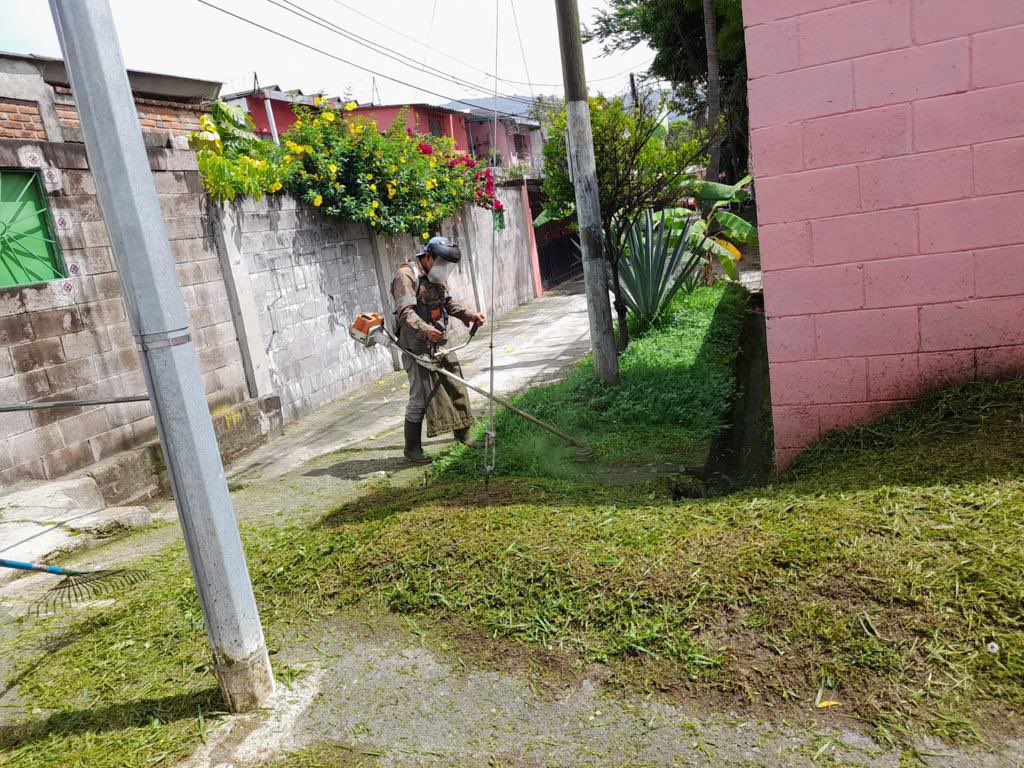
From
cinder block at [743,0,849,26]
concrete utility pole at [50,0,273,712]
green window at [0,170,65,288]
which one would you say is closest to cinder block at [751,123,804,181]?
cinder block at [743,0,849,26]

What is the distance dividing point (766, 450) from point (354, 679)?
3958 mm

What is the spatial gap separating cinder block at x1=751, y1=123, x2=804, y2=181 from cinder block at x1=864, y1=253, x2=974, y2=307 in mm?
648

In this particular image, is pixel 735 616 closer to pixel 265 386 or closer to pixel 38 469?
pixel 38 469

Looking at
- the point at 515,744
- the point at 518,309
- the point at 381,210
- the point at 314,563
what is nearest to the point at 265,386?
the point at 381,210

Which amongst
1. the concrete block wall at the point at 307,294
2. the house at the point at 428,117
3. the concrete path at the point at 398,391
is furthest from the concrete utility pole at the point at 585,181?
the house at the point at 428,117

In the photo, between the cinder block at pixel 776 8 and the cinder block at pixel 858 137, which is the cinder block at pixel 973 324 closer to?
the cinder block at pixel 858 137

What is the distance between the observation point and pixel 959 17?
11.4 feet

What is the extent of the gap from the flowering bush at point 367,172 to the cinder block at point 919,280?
540 centimetres

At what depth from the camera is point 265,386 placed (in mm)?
7617

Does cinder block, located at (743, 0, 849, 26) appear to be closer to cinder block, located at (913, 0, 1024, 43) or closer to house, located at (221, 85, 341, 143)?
cinder block, located at (913, 0, 1024, 43)

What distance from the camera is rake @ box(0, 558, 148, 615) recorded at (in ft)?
11.8

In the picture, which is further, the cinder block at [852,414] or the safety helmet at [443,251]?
the safety helmet at [443,251]

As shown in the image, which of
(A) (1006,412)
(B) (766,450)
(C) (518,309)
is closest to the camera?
(A) (1006,412)

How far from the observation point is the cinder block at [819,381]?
401 centimetres
